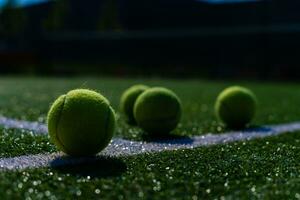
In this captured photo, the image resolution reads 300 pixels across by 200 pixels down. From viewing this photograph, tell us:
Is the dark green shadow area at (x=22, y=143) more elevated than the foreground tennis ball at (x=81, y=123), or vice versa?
the foreground tennis ball at (x=81, y=123)

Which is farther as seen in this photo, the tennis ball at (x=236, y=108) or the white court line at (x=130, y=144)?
the tennis ball at (x=236, y=108)

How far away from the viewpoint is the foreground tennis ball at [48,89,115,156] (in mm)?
5500

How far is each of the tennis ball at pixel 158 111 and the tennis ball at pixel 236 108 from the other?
140 centimetres

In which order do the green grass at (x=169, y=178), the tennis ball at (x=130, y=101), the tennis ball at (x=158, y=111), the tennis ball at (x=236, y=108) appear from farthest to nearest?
the tennis ball at (x=130, y=101)
the tennis ball at (x=236, y=108)
the tennis ball at (x=158, y=111)
the green grass at (x=169, y=178)

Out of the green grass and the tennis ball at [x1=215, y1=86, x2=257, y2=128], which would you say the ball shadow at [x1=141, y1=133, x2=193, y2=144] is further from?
the tennis ball at [x1=215, y1=86, x2=257, y2=128]

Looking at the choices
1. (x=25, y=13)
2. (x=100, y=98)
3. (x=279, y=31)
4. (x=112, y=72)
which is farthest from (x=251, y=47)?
(x=25, y=13)

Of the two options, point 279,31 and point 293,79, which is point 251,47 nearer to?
point 279,31

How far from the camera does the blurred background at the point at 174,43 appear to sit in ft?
107

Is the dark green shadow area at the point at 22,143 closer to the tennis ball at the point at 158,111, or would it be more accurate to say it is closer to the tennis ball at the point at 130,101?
the tennis ball at the point at 158,111

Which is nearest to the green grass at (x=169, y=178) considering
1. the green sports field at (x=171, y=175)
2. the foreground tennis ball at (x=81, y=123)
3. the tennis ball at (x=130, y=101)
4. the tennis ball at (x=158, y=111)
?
the green sports field at (x=171, y=175)

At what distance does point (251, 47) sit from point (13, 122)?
26166mm

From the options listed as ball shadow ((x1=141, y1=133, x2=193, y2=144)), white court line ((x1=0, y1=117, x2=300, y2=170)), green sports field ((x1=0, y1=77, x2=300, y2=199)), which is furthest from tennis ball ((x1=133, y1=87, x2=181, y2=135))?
green sports field ((x1=0, y1=77, x2=300, y2=199))

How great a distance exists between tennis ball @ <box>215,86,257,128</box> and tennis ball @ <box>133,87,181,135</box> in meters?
1.40

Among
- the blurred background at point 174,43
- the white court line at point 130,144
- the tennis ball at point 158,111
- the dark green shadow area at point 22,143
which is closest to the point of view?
the white court line at point 130,144
